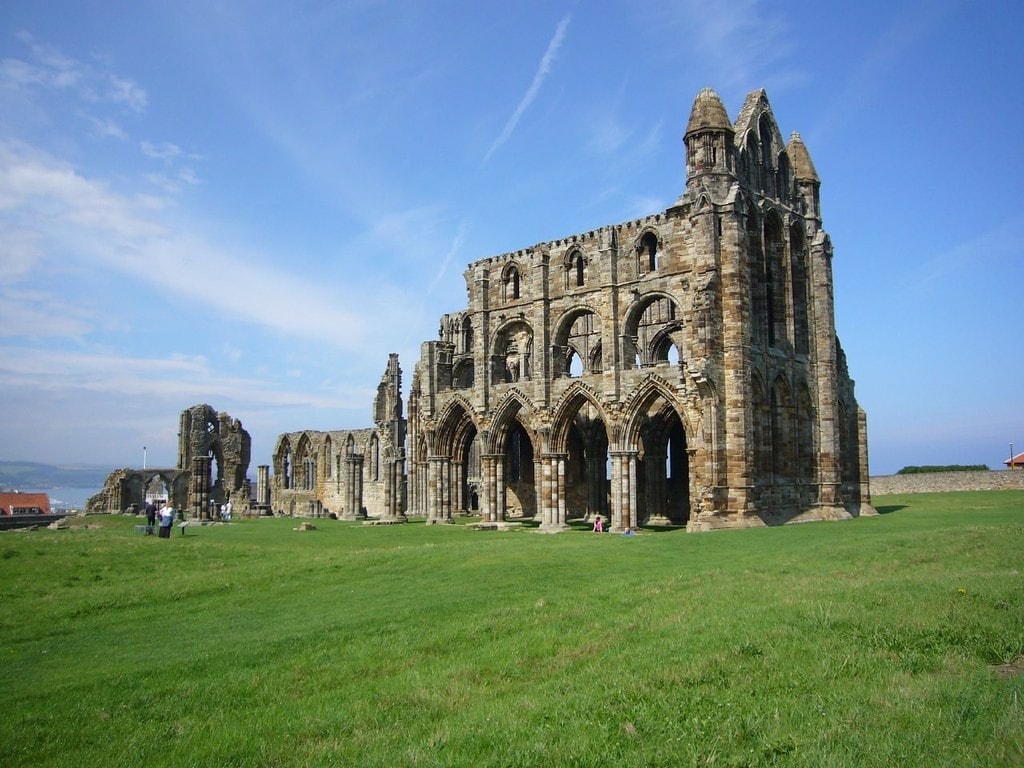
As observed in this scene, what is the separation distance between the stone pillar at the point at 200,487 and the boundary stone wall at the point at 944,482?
42.8 meters

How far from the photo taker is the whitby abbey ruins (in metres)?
32.9

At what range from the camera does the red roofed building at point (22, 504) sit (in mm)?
64500

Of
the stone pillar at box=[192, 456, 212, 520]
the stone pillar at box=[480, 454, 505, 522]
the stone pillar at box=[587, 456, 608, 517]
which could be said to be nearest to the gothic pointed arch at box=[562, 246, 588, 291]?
the stone pillar at box=[480, 454, 505, 522]

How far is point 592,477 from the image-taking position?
42312 mm

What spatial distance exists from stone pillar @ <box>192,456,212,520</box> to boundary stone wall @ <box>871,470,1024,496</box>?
42.8 m

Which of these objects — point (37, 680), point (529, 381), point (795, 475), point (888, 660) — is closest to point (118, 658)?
point (37, 680)

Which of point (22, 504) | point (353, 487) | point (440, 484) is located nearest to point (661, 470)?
point (440, 484)

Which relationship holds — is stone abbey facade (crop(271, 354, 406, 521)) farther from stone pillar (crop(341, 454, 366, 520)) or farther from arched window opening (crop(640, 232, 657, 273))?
arched window opening (crop(640, 232, 657, 273))

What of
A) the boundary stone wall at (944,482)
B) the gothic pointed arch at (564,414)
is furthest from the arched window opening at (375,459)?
the boundary stone wall at (944,482)

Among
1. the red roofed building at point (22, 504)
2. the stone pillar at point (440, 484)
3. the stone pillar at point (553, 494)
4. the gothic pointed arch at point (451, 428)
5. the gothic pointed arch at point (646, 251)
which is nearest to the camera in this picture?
the gothic pointed arch at point (646, 251)

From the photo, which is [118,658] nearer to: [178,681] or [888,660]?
[178,681]

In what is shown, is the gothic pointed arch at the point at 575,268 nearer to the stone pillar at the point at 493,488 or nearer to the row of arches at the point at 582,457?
the row of arches at the point at 582,457

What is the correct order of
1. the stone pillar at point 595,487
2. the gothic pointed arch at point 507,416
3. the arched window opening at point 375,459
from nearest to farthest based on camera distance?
1. the gothic pointed arch at point 507,416
2. the stone pillar at point 595,487
3. the arched window opening at point 375,459

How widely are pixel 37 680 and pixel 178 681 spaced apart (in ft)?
6.56
